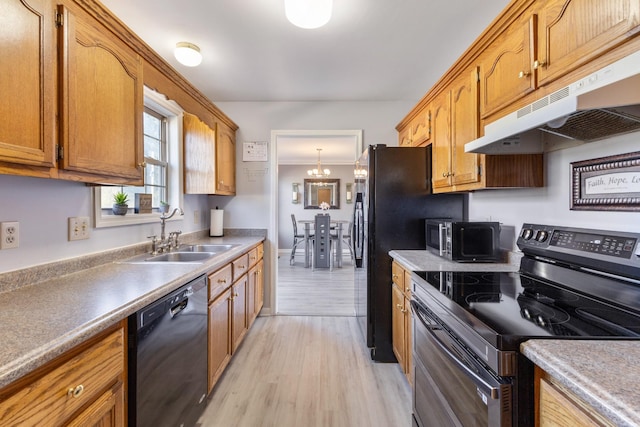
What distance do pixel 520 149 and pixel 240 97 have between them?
2695 mm

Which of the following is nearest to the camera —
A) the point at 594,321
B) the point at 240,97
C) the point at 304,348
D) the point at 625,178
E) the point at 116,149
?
the point at 594,321

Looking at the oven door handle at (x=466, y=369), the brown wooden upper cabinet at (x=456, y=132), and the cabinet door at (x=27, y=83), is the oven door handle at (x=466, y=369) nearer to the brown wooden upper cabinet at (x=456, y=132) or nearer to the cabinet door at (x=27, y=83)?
the brown wooden upper cabinet at (x=456, y=132)

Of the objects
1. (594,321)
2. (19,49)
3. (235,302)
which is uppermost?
(19,49)

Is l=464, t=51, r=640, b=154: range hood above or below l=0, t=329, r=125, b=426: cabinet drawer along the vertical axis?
above

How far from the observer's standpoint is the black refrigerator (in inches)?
89.4

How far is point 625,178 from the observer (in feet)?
3.66

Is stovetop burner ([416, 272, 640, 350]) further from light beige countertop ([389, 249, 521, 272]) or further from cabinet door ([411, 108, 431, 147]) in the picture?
cabinet door ([411, 108, 431, 147])

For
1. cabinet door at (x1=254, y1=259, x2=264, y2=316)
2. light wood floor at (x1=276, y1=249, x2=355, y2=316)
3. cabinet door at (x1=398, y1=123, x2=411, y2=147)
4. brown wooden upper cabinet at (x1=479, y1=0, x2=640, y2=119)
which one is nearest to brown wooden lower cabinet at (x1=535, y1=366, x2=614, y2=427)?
brown wooden upper cabinet at (x1=479, y1=0, x2=640, y2=119)

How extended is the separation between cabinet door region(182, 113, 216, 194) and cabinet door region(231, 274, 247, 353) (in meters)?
0.92

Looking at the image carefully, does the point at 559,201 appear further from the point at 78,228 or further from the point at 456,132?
the point at 78,228

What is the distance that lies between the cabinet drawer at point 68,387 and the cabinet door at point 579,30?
181 centimetres

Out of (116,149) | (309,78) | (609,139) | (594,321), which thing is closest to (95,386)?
(116,149)

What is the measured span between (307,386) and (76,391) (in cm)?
149

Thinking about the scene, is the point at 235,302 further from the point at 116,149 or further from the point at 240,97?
the point at 240,97
